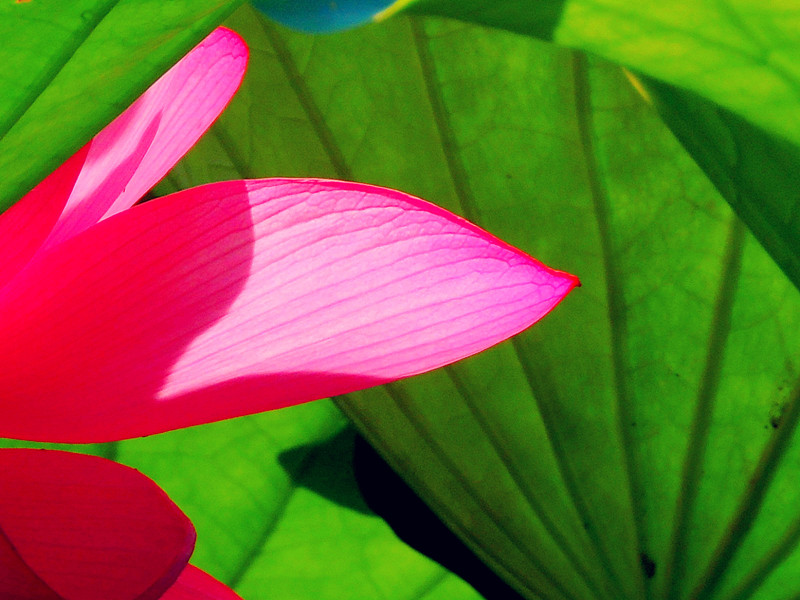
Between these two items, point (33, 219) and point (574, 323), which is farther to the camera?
point (574, 323)

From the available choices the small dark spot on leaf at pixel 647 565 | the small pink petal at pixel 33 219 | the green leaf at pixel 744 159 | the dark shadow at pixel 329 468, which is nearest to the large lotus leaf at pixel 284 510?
the dark shadow at pixel 329 468

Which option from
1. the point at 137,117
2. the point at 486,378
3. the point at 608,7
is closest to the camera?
the point at 608,7

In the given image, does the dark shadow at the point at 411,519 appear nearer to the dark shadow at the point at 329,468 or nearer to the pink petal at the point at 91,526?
the dark shadow at the point at 329,468

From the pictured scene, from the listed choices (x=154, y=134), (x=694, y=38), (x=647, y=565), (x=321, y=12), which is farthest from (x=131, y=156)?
(x=647, y=565)

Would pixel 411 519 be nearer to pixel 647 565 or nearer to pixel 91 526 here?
pixel 647 565

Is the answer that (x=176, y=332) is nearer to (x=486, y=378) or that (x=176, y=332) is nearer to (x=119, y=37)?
(x=119, y=37)

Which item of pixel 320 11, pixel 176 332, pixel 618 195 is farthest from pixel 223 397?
pixel 618 195
